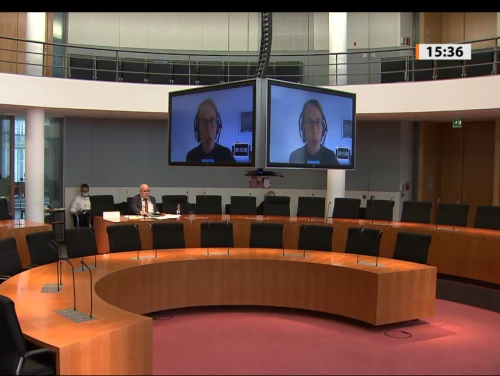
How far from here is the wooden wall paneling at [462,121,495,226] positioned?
13.2 meters

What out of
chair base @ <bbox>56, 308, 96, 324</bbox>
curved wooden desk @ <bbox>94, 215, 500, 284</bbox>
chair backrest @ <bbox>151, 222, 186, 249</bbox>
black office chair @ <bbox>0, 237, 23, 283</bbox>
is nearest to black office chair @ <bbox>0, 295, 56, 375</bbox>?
chair base @ <bbox>56, 308, 96, 324</bbox>

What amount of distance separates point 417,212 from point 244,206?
3.26 metres

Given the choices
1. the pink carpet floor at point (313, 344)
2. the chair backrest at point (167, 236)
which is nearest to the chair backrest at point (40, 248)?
the chair backrest at point (167, 236)

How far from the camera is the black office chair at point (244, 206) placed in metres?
10.9

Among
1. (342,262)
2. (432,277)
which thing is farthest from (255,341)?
(432,277)

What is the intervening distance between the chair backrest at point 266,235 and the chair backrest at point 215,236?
0.36 m

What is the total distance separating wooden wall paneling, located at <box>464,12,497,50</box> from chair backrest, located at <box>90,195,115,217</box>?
940 centimetres

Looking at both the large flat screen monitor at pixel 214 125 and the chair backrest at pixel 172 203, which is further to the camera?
the chair backrest at pixel 172 203

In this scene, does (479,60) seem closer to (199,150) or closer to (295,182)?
(295,182)

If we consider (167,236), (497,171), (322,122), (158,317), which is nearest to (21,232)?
(167,236)

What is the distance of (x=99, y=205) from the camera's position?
12.0 metres

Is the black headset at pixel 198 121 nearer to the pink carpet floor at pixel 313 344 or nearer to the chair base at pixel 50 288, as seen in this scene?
the pink carpet floor at pixel 313 344

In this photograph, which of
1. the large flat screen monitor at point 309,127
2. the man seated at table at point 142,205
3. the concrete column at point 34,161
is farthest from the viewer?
the concrete column at point 34,161

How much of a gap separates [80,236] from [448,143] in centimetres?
1006
